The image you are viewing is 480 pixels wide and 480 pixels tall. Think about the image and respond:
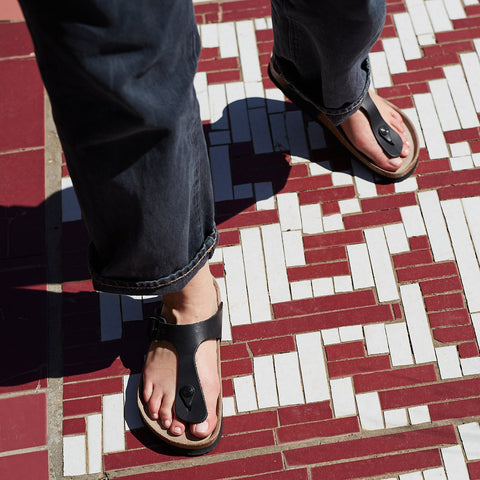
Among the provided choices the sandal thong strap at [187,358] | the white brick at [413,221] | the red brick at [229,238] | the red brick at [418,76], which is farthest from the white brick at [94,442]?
the red brick at [418,76]

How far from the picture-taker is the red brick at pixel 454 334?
6.83 feet

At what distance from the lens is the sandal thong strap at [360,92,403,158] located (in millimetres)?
2264

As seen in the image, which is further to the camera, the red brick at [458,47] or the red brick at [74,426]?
the red brick at [458,47]

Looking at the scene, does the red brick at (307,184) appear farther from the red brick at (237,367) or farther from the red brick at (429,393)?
the red brick at (429,393)

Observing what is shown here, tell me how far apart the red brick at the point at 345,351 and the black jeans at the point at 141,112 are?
2.35 feet

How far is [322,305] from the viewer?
216 cm

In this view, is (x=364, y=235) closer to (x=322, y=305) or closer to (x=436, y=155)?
(x=322, y=305)

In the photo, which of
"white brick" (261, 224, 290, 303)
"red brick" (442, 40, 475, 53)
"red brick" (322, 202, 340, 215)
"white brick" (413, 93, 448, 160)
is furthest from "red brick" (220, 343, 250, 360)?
"red brick" (442, 40, 475, 53)

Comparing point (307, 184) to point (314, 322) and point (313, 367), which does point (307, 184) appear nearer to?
point (314, 322)

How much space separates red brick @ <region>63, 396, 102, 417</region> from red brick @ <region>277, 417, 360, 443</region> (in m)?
0.64

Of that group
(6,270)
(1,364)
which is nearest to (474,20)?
(6,270)

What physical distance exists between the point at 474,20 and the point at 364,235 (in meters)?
1.24

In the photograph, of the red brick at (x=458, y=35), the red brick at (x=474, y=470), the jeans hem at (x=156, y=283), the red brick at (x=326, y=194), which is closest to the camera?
the jeans hem at (x=156, y=283)

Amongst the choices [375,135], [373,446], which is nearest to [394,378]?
[373,446]
